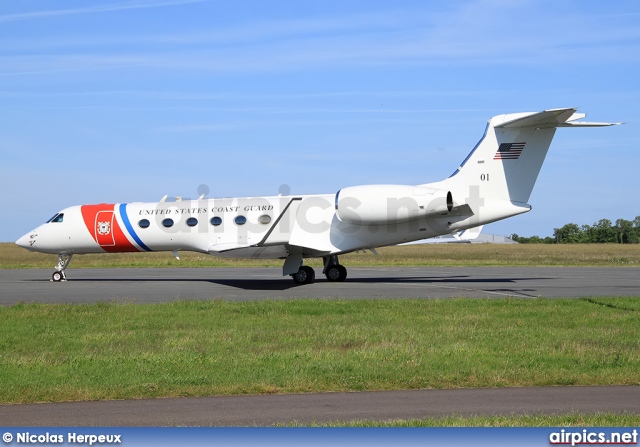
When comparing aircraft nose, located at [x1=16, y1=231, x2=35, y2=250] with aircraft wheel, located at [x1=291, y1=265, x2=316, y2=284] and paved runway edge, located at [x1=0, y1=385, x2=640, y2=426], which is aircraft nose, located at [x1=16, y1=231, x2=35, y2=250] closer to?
aircraft wheel, located at [x1=291, y1=265, x2=316, y2=284]

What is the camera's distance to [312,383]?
9.44m

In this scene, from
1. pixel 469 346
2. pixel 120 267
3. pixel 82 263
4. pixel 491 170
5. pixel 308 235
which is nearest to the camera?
pixel 469 346

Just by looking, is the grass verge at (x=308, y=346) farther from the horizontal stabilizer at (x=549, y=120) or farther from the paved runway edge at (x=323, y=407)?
the horizontal stabilizer at (x=549, y=120)

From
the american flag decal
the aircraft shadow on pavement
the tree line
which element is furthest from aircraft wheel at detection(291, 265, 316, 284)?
the tree line

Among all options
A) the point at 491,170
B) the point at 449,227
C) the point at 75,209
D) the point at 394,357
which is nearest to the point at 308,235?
the point at 449,227

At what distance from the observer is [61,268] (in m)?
28.5

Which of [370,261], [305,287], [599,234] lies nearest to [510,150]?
[305,287]

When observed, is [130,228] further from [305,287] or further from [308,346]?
[308,346]

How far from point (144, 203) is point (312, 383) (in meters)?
19.2

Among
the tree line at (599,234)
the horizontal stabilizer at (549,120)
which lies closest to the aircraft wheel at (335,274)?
the horizontal stabilizer at (549,120)

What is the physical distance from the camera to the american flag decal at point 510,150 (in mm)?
23703

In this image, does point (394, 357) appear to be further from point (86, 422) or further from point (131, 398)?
point (86, 422)

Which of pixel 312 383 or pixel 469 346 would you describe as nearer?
pixel 312 383

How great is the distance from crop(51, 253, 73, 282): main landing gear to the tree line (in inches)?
3809
